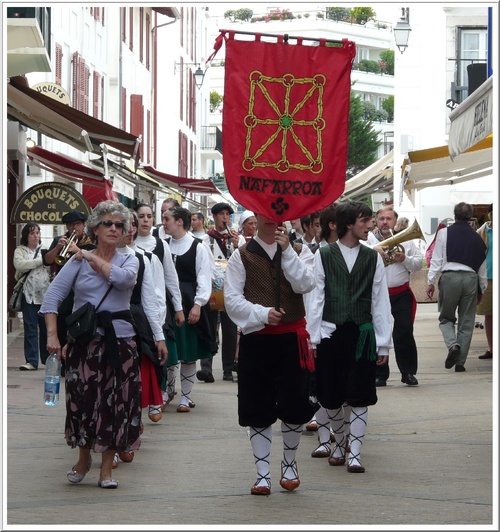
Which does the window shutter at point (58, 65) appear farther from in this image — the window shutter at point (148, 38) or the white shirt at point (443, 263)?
the window shutter at point (148, 38)

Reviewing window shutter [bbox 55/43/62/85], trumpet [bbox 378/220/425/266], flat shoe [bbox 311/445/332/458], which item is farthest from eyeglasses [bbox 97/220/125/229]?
window shutter [bbox 55/43/62/85]

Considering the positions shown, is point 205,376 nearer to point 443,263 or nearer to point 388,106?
point 443,263

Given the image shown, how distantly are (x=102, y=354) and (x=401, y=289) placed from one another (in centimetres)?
627

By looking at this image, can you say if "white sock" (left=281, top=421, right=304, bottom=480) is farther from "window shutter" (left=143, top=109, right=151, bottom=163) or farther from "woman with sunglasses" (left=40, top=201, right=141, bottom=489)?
"window shutter" (left=143, top=109, right=151, bottom=163)

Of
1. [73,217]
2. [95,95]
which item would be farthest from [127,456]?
[95,95]

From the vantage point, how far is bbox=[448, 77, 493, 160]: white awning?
9.77 m

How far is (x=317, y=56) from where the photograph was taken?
8.43 meters

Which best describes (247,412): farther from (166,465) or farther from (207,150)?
(207,150)

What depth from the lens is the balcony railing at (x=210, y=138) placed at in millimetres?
69062

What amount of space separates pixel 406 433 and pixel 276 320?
3333 mm

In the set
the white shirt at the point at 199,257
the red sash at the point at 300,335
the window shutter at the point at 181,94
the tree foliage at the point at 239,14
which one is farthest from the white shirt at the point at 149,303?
the tree foliage at the point at 239,14

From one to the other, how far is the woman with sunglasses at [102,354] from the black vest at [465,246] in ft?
26.9

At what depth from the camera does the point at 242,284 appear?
8.48 m

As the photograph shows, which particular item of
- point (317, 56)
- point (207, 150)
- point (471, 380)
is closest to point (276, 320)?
point (317, 56)
